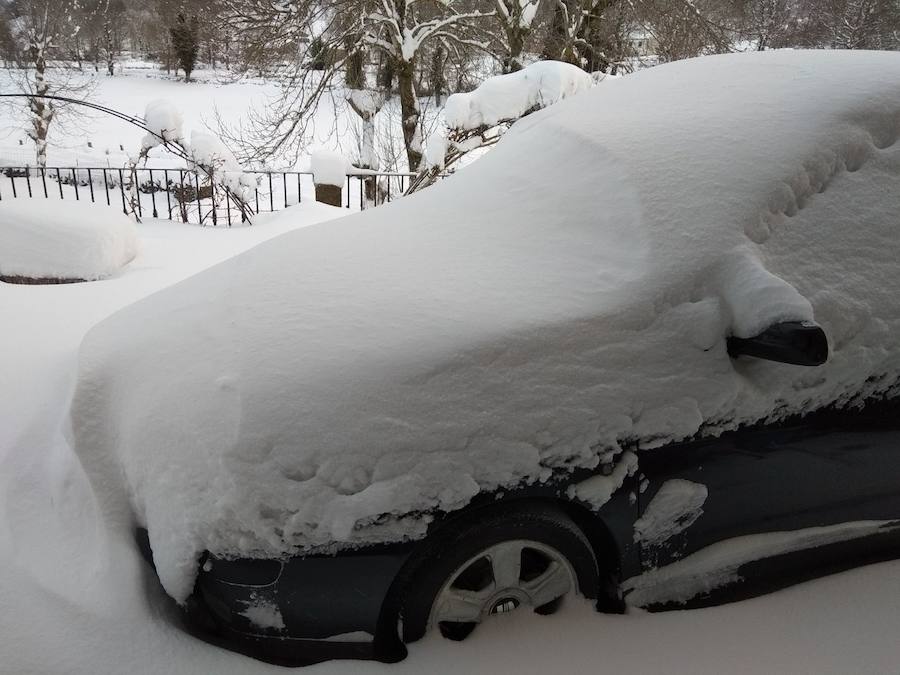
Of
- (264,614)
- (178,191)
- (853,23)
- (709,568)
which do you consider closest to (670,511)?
(709,568)

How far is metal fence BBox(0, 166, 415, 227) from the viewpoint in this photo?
847 cm

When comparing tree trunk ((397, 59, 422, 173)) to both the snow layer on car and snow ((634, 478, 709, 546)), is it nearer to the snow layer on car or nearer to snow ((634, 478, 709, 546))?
the snow layer on car

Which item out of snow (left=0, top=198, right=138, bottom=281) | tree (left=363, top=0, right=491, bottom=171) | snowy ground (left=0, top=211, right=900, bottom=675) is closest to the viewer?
snowy ground (left=0, top=211, right=900, bottom=675)

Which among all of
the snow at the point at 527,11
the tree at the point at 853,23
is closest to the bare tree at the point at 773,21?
the tree at the point at 853,23

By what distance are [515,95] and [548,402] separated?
6763 mm

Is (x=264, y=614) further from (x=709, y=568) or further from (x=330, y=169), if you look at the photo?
(x=330, y=169)

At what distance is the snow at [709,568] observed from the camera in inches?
69.2

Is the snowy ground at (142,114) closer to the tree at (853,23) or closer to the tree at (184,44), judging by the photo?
the tree at (184,44)

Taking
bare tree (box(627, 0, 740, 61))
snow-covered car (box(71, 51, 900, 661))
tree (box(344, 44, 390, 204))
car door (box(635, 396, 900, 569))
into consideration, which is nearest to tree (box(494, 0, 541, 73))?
bare tree (box(627, 0, 740, 61))

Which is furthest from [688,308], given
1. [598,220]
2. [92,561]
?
[92,561]

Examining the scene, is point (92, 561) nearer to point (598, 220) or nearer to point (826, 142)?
point (598, 220)

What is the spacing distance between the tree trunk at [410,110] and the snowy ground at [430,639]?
11.1 meters

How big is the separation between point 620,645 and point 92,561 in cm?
148

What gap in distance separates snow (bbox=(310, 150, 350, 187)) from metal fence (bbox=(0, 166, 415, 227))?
191mm
